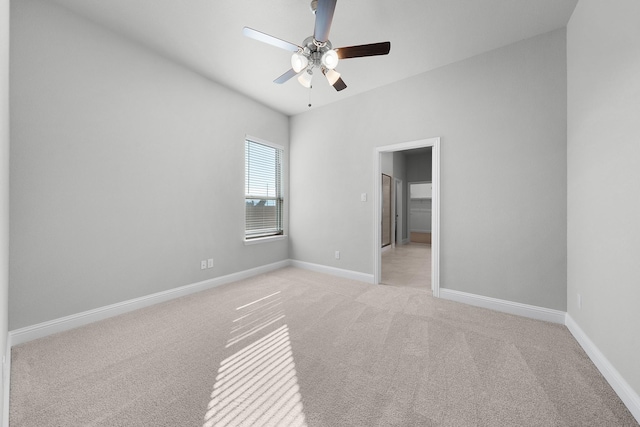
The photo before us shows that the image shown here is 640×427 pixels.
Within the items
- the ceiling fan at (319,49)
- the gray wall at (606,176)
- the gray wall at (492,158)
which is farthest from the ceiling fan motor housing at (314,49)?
the gray wall at (606,176)

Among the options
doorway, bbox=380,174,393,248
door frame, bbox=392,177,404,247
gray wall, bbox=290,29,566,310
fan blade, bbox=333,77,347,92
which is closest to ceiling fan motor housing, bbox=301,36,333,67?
fan blade, bbox=333,77,347,92

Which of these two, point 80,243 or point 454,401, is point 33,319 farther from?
point 454,401

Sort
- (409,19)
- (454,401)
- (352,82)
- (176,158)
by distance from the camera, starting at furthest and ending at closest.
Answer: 1. (352,82)
2. (176,158)
3. (409,19)
4. (454,401)

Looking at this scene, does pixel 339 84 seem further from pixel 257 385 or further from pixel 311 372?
pixel 257 385

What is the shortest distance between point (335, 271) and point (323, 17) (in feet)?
11.1

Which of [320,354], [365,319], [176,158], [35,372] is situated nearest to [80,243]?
[35,372]

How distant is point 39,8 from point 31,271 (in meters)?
2.25

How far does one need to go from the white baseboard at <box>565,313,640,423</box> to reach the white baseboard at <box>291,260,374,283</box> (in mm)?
2171

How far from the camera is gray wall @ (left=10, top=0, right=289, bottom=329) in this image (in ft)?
6.83

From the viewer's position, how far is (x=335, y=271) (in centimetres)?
414

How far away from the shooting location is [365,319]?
8.34ft

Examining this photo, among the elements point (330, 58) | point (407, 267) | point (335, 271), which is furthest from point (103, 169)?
point (407, 267)

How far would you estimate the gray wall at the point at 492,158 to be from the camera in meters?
2.47

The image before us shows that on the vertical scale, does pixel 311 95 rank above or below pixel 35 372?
above
